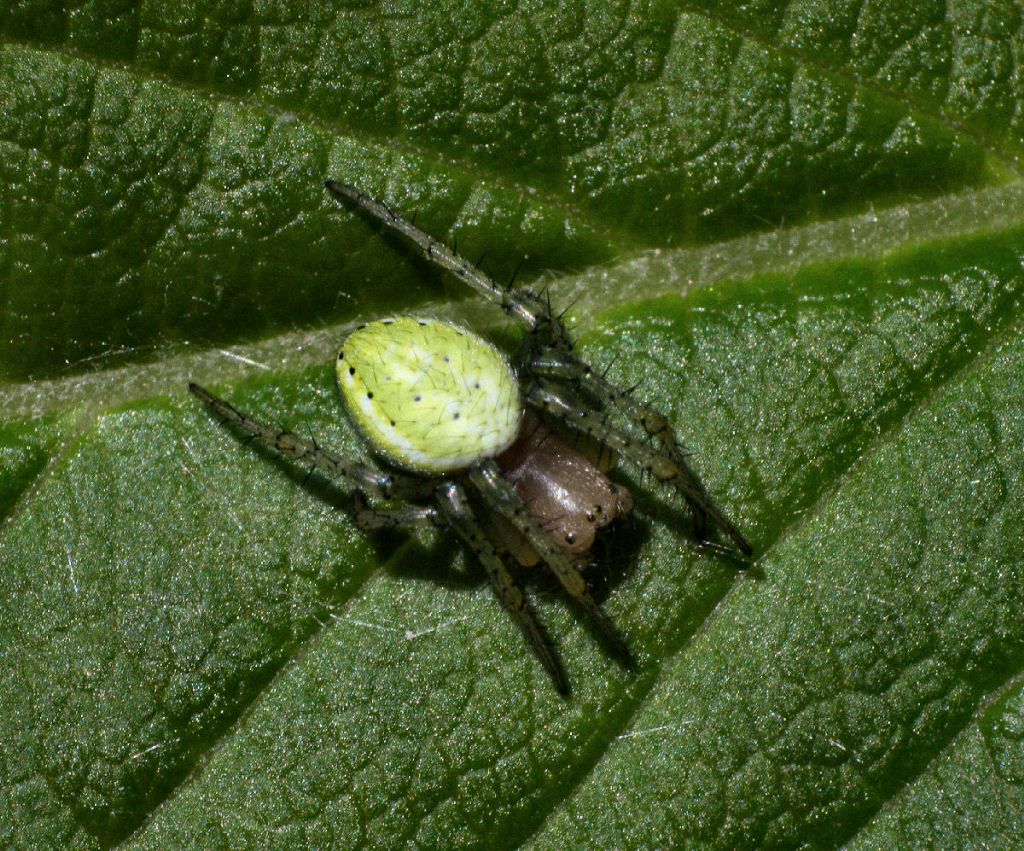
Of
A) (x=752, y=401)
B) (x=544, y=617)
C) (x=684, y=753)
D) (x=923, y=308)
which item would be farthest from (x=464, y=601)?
(x=923, y=308)

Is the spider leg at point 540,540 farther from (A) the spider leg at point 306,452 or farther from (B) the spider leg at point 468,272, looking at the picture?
(B) the spider leg at point 468,272

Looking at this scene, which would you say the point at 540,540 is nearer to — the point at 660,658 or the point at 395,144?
the point at 660,658

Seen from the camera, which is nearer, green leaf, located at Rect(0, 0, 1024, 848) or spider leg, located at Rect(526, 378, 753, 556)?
green leaf, located at Rect(0, 0, 1024, 848)

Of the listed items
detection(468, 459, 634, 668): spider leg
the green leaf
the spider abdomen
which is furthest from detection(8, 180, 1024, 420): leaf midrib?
detection(468, 459, 634, 668): spider leg

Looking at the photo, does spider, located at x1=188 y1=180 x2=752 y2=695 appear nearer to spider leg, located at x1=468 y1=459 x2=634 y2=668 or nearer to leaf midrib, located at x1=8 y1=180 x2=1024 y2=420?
spider leg, located at x1=468 y1=459 x2=634 y2=668

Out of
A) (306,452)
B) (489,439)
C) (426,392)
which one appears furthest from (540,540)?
(306,452)

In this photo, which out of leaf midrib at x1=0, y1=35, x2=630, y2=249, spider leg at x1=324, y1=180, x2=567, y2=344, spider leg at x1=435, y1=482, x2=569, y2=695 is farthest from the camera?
spider leg at x1=435, y1=482, x2=569, y2=695


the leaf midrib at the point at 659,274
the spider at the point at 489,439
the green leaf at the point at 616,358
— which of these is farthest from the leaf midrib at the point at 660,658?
the leaf midrib at the point at 659,274

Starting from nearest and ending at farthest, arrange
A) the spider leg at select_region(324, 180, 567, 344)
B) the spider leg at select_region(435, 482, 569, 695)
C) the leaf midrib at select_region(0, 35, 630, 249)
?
the leaf midrib at select_region(0, 35, 630, 249)
the spider leg at select_region(324, 180, 567, 344)
the spider leg at select_region(435, 482, 569, 695)

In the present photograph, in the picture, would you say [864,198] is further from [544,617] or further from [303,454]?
[303,454]
